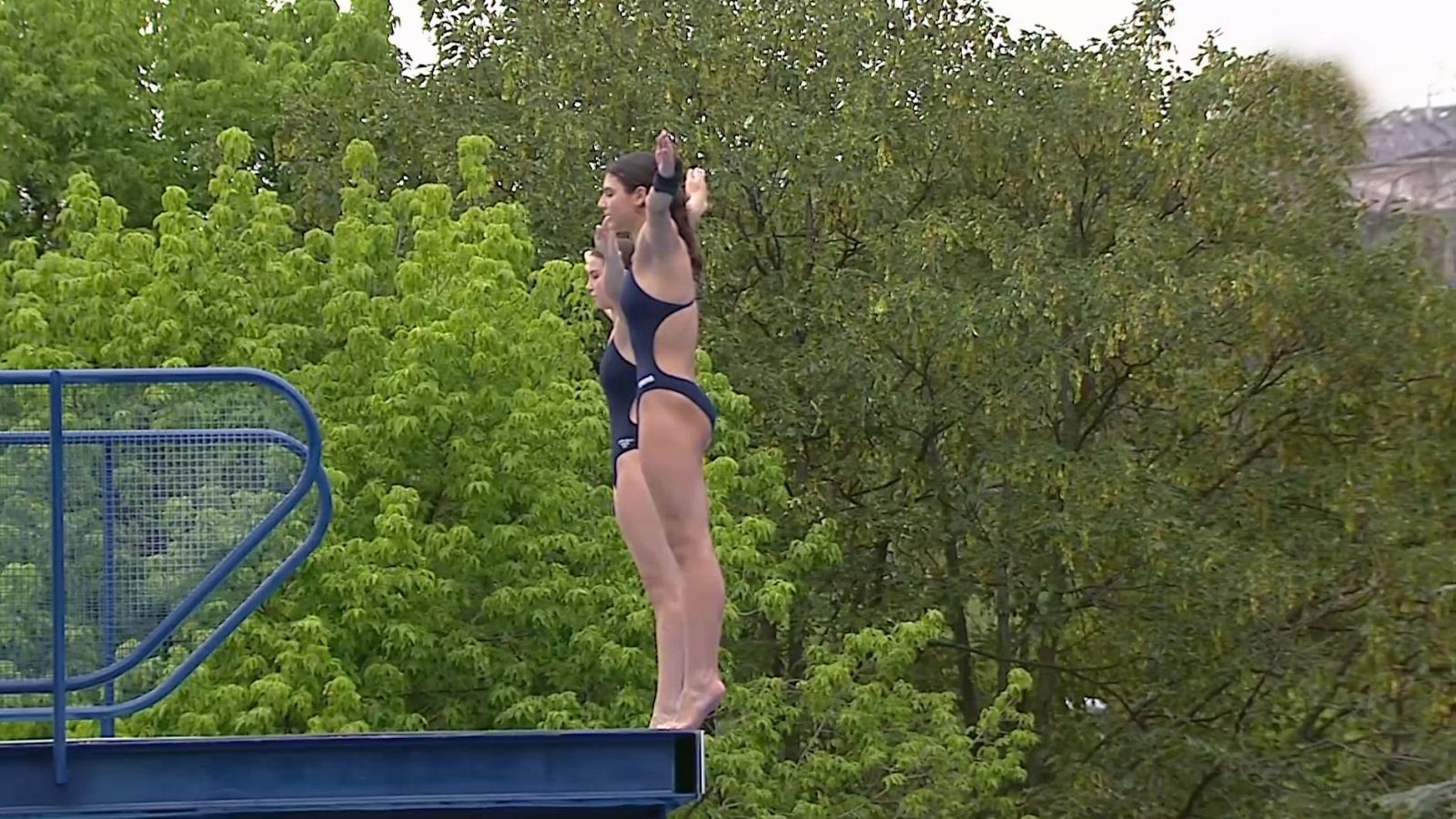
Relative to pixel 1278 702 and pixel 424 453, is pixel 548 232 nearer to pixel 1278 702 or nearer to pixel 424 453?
pixel 424 453

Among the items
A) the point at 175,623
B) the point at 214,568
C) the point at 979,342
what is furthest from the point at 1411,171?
the point at 175,623

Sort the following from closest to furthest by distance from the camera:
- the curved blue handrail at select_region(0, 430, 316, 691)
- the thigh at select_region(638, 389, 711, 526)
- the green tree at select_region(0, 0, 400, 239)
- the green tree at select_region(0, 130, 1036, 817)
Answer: the curved blue handrail at select_region(0, 430, 316, 691) < the thigh at select_region(638, 389, 711, 526) < the green tree at select_region(0, 130, 1036, 817) < the green tree at select_region(0, 0, 400, 239)

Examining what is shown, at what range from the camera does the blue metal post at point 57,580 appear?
18.4 feet

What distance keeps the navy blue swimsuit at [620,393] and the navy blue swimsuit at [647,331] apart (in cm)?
13

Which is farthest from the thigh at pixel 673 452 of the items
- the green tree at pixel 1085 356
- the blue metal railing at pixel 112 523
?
the green tree at pixel 1085 356

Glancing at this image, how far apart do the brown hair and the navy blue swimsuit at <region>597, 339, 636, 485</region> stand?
0.31m

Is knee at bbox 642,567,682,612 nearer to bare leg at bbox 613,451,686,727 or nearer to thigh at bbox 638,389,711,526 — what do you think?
bare leg at bbox 613,451,686,727

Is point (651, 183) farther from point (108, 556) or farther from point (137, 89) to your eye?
point (137, 89)

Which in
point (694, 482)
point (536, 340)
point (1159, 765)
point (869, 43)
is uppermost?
point (869, 43)

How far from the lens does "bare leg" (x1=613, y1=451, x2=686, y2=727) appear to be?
21.6 feet

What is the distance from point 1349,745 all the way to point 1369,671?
23.3 inches

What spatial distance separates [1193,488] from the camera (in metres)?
19.3

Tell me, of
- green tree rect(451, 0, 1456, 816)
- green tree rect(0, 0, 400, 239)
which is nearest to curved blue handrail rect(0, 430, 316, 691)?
green tree rect(451, 0, 1456, 816)

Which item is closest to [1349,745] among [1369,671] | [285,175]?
[1369,671]
